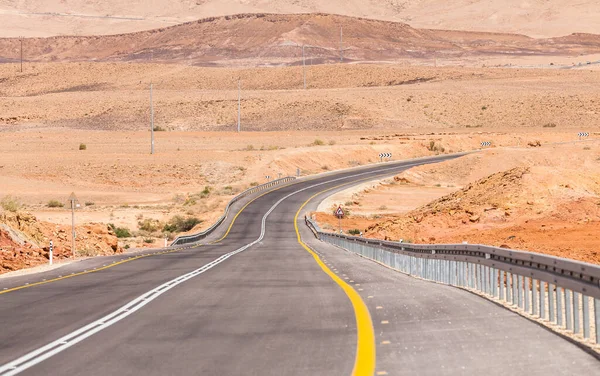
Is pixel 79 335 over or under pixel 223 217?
over

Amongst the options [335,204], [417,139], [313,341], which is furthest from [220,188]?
[313,341]

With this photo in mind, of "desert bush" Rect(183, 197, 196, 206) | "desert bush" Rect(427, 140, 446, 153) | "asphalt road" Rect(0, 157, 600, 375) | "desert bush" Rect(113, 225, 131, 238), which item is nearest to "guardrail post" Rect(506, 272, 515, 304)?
"asphalt road" Rect(0, 157, 600, 375)

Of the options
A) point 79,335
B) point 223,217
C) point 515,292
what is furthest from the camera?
point 223,217

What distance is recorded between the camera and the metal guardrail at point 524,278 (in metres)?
10.4

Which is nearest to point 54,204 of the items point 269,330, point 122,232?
point 122,232

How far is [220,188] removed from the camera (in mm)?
95375

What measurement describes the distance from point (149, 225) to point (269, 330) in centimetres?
5690

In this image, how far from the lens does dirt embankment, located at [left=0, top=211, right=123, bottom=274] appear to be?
31.6m

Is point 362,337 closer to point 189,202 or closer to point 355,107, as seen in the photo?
point 189,202

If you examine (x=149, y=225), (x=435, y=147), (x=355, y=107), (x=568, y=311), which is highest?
(x=355, y=107)

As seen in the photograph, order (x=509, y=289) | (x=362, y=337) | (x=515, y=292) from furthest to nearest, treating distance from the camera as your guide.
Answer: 1. (x=509, y=289)
2. (x=515, y=292)
3. (x=362, y=337)

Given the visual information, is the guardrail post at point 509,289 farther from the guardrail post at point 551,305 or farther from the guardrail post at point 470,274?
the guardrail post at point 470,274

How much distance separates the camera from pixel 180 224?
2739 inches

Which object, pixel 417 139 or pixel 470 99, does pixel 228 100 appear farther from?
pixel 417 139
